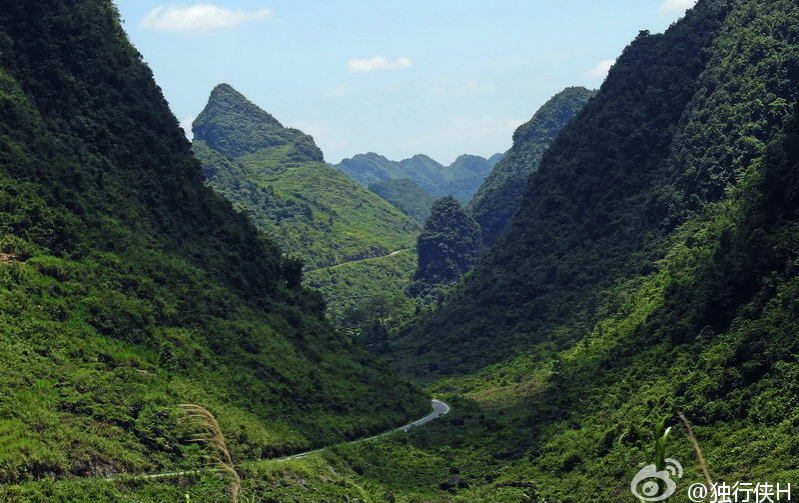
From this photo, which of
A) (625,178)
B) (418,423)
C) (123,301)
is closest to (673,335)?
(418,423)

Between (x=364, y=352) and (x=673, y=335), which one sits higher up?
(x=673, y=335)

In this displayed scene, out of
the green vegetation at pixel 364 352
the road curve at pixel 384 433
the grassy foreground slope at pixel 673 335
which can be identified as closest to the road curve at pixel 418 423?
the road curve at pixel 384 433

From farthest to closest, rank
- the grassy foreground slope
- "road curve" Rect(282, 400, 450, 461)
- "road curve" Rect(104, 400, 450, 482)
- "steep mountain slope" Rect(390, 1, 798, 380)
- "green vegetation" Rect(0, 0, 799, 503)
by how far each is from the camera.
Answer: "steep mountain slope" Rect(390, 1, 798, 380)
"road curve" Rect(282, 400, 450, 461)
the grassy foreground slope
"green vegetation" Rect(0, 0, 799, 503)
"road curve" Rect(104, 400, 450, 482)

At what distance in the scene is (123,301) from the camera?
190 ft

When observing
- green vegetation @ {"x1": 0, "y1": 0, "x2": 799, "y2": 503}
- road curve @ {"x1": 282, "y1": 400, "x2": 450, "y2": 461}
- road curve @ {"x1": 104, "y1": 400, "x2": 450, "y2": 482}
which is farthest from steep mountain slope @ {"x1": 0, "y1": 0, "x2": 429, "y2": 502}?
road curve @ {"x1": 282, "y1": 400, "x2": 450, "y2": 461}

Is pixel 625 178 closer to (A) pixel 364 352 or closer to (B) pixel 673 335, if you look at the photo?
(A) pixel 364 352

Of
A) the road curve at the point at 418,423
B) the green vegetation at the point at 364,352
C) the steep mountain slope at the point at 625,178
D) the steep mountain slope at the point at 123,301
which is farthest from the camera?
the steep mountain slope at the point at 625,178

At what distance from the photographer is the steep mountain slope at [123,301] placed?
43.9 metres

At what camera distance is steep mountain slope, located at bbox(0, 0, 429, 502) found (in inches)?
1730

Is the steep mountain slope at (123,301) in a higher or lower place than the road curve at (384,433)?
higher

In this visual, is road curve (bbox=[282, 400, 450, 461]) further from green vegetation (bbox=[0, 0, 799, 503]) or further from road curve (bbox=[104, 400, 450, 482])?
green vegetation (bbox=[0, 0, 799, 503])

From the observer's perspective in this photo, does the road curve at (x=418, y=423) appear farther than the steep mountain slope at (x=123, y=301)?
Yes

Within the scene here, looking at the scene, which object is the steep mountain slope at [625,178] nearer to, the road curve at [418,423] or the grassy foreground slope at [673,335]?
the grassy foreground slope at [673,335]

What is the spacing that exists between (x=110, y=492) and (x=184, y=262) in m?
37.1
